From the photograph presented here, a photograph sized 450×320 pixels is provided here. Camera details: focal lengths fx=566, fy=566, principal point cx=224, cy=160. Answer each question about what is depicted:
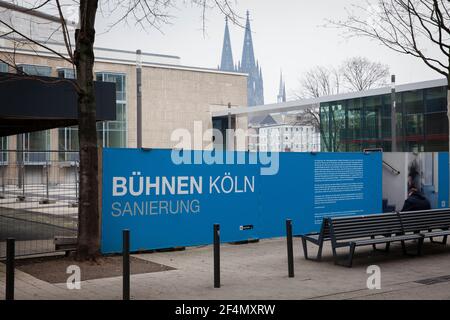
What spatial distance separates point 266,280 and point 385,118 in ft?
100

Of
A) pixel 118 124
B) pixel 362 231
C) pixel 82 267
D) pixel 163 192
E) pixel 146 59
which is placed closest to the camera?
pixel 82 267

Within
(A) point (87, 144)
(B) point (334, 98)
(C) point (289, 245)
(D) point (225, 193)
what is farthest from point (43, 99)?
(B) point (334, 98)

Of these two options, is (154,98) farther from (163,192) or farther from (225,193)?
(163,192)

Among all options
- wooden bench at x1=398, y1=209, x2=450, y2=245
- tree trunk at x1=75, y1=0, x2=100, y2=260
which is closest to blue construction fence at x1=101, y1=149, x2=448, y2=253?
tree trunk at x1=75, y1=0, x2=100, y2=260

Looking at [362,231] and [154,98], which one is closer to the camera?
[362,231]

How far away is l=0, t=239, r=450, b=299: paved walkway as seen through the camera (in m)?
7.95

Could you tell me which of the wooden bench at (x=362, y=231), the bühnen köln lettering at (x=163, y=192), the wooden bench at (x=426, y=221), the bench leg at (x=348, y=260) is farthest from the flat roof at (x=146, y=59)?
the bench leg at (x=348, y=260)

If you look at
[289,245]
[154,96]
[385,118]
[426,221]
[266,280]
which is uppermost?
[154,96]

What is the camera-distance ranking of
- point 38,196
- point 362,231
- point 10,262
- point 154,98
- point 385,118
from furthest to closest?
point 154,98 < point 385,118 < point 38,196 < point 362,231 < point 10,262

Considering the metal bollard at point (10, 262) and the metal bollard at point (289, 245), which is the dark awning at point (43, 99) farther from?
the metal bollard at point (289, 245)

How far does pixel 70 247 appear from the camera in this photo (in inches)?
444

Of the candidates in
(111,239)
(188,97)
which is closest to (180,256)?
(111,239)

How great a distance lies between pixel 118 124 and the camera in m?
61.0

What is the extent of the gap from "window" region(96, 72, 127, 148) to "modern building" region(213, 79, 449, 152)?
71.3ft
